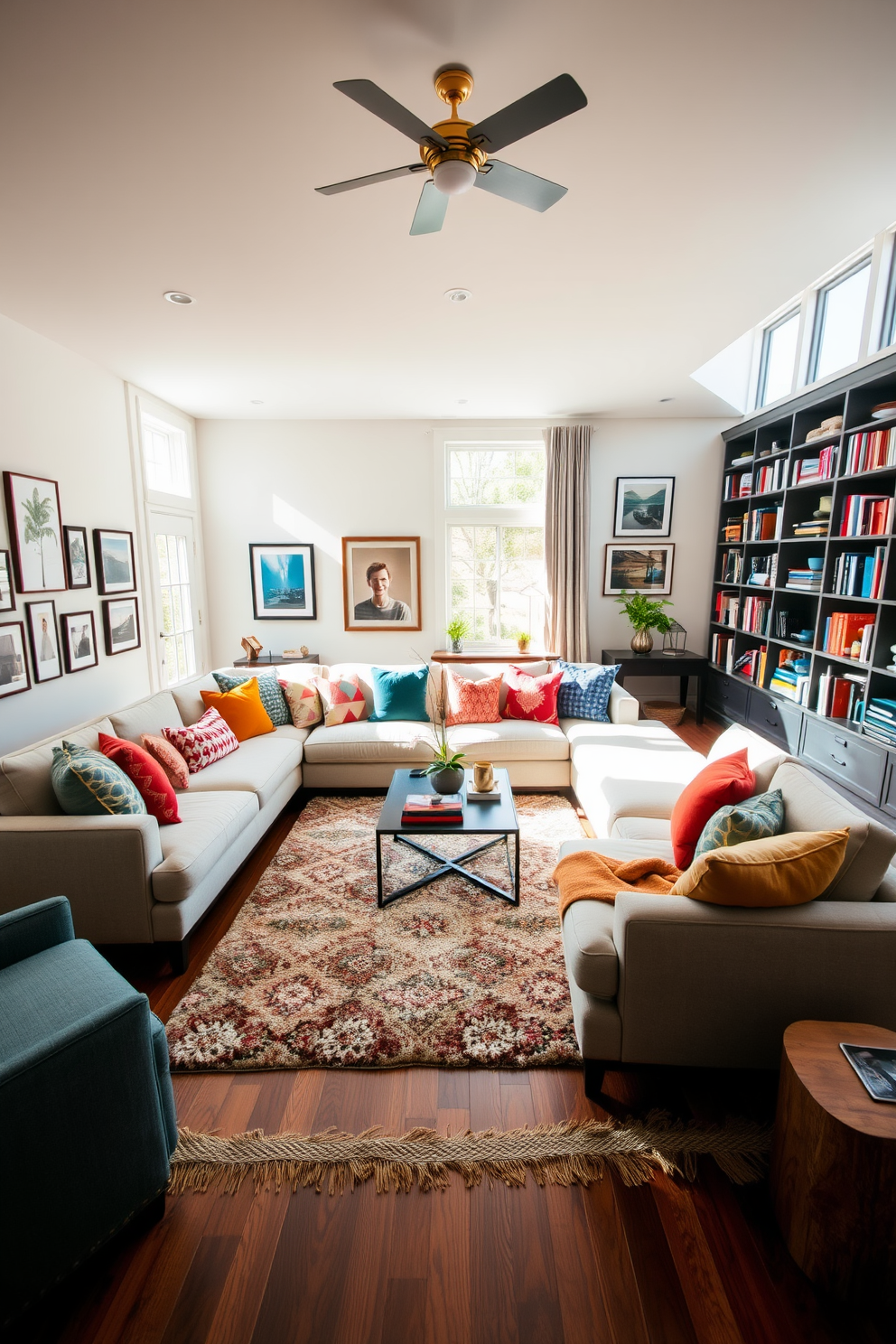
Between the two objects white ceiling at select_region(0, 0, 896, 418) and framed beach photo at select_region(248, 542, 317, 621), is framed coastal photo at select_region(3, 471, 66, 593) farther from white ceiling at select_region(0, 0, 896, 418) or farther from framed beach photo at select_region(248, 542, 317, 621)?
framed beach photo at select_region(248, 542, 317, 621)

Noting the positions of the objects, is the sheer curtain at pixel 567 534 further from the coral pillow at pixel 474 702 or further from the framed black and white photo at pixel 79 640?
the framed black and white photo at pixel 79 640

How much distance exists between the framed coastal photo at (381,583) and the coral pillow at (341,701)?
170cm

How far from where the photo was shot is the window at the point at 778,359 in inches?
182

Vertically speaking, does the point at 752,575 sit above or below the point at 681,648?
above

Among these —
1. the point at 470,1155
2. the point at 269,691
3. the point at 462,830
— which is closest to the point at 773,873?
the point at 470,1155

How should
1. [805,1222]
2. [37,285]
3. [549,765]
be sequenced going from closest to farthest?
[805,1222] < [37,285] < [549,765]

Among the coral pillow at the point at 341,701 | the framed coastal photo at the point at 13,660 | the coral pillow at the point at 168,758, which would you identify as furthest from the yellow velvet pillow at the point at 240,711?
the framed coastal photo at the point at 13,660

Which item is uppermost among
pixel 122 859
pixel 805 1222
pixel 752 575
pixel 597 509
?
pixel 597 509

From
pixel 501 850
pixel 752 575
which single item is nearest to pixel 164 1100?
pixel 501 850

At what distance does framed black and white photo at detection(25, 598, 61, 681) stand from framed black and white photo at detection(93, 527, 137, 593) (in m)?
0.53

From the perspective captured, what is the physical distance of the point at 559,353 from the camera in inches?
152

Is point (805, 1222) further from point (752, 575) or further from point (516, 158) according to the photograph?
point (752, 575)

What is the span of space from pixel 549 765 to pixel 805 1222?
8.40 feet

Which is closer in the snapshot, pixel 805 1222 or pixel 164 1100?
pixel 805 1222
